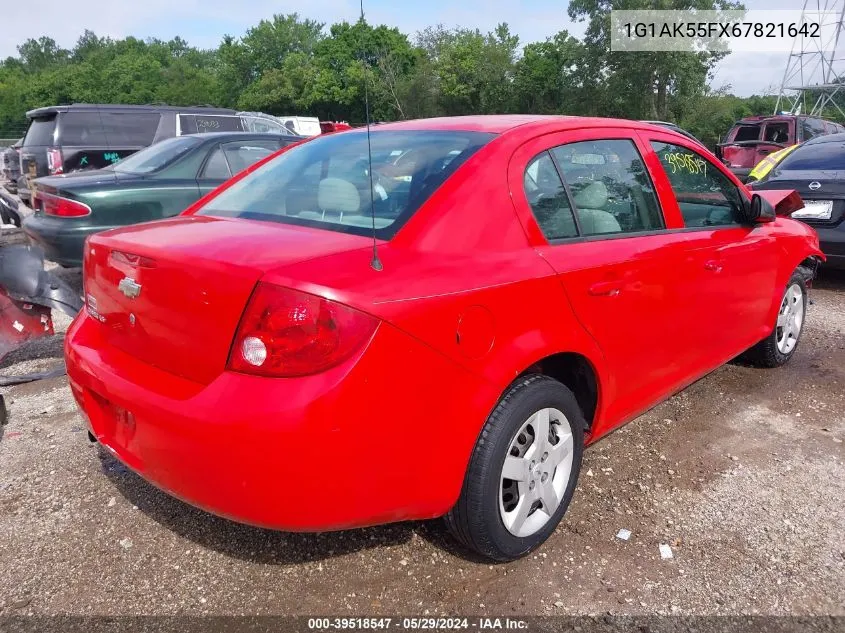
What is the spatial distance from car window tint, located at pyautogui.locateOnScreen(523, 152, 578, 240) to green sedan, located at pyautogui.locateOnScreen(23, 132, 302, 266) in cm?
456

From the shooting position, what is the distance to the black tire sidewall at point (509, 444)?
2205mm

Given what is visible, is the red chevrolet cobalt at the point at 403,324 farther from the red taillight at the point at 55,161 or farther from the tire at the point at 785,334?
the red taillight at the point at 55,161

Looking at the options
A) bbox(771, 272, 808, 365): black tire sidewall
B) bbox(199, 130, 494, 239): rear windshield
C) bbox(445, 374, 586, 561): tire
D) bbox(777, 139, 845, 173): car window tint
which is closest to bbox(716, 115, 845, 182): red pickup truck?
bbox(777, 139, 845, 173): car window tint

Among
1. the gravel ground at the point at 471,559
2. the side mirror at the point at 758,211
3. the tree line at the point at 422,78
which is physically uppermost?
the tree line at the point at 422,78

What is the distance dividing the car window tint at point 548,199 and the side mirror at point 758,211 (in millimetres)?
1568

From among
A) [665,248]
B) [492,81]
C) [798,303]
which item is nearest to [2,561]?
[665,248]

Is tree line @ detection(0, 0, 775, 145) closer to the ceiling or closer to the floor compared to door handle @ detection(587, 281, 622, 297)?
closer to the ceiling

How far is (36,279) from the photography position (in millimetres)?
4438

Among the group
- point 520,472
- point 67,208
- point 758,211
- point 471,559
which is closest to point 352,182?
point 520,472

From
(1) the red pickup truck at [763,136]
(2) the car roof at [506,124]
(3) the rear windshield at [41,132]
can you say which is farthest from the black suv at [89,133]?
(1) the red pickup truck at [763,136]

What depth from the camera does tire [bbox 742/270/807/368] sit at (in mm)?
4335

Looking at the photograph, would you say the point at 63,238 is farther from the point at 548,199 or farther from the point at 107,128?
the point at 107,128

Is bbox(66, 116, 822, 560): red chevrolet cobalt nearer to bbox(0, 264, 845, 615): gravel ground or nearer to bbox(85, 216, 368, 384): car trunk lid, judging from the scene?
bbox(85, 216, 368, 384): car trunk lid

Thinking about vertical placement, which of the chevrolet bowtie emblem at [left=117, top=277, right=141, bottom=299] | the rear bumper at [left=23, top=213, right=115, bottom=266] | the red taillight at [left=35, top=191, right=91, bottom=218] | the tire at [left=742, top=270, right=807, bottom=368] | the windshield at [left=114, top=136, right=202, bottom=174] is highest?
the windshield at [left=114, top=136, right=202, bottom=174]
